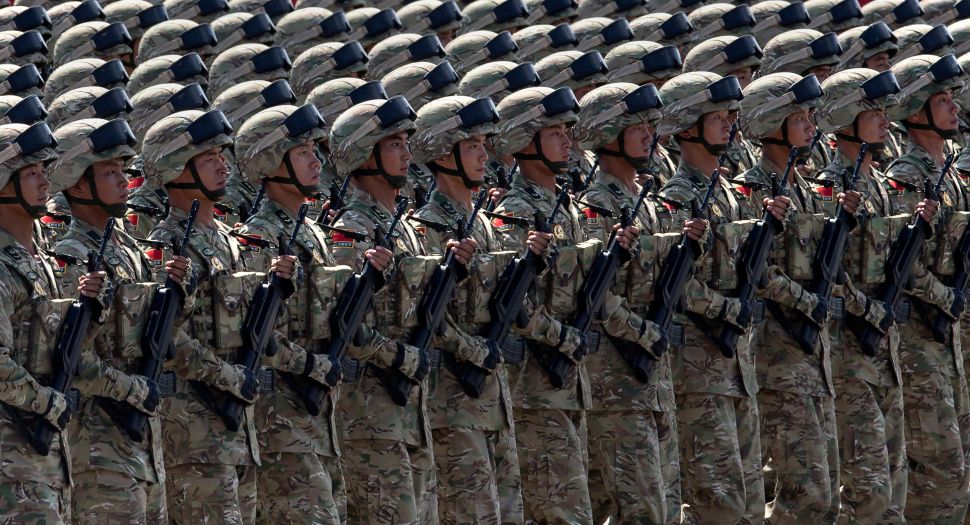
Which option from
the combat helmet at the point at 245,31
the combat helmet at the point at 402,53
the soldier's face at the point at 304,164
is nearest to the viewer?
the soldier's face at the point at 304,164

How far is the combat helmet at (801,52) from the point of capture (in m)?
15.2

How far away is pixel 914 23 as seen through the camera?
58.5ft

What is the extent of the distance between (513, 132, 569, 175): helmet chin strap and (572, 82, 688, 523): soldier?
0.88 feet

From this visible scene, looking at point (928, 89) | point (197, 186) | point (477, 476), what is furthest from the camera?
point (928, 89)

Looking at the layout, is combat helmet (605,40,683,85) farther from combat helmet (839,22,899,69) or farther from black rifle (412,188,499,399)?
black rifle (412,188,499,399)

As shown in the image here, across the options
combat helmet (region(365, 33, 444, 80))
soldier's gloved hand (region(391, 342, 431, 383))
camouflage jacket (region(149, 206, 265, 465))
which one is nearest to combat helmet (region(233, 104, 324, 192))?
camouflage jacket (region(149, 206, 265, 465))

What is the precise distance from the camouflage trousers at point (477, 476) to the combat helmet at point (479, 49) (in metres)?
4.71

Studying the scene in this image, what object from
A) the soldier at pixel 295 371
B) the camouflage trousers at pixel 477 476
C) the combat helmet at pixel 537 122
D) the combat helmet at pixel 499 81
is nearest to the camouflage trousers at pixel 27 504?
the soldier at pixel 295 371

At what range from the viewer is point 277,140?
10969mm

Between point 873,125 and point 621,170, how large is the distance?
2.05 meters

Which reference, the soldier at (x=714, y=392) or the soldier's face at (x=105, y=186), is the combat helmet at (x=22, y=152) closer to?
the soldier's face at (x=105, y=186)

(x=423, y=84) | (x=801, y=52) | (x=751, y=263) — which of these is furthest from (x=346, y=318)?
(x=801, y=52)

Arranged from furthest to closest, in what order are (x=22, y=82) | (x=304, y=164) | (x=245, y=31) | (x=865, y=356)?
(x=245, y=31), (x=22, y=82), (x=865, y=356), (x=304, y=164)

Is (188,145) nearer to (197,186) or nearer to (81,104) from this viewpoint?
(197,186)
